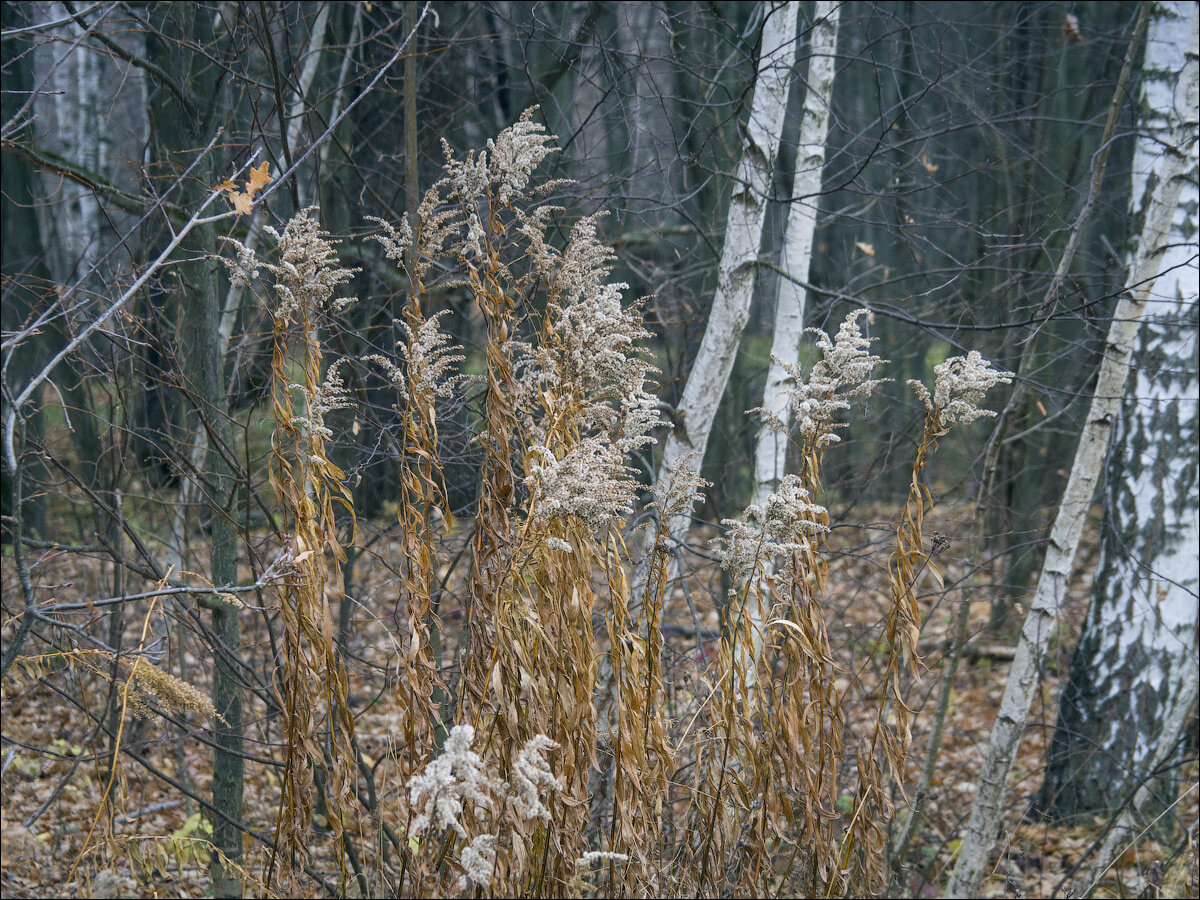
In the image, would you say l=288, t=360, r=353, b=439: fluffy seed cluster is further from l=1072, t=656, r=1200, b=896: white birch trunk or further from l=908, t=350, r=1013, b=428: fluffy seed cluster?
l=1072, t=656, r=1200, b=896: white birch trunk

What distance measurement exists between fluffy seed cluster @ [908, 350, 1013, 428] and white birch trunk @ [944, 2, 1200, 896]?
1755 millimetres

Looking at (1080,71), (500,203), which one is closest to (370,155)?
(500,203)

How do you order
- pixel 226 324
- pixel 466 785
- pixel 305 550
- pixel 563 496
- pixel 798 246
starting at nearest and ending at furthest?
pixel 466 785 → pixel 563 496 → pixel 305 550 → pixel 798 246 → pixel 226 324

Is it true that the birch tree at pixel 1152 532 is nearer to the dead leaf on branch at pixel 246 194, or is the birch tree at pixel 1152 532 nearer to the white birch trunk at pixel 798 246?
the white birch trunk at pixel 798 246

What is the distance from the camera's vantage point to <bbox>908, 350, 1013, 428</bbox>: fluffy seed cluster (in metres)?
2.28

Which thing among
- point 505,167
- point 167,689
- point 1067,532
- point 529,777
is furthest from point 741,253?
point 167,689

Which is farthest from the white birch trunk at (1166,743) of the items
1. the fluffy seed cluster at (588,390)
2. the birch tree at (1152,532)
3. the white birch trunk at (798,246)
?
the fluffy seed cluster at (588,390)

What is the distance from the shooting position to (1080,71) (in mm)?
9398

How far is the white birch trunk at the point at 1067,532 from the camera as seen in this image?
12.2 feet

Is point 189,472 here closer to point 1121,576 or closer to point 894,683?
point 894,683

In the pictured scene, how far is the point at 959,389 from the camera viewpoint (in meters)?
2.33

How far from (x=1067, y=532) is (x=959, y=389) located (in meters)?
1.91

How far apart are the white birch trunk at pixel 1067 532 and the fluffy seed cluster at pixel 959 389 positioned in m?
1.75

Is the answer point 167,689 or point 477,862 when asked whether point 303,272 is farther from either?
point 477,862
